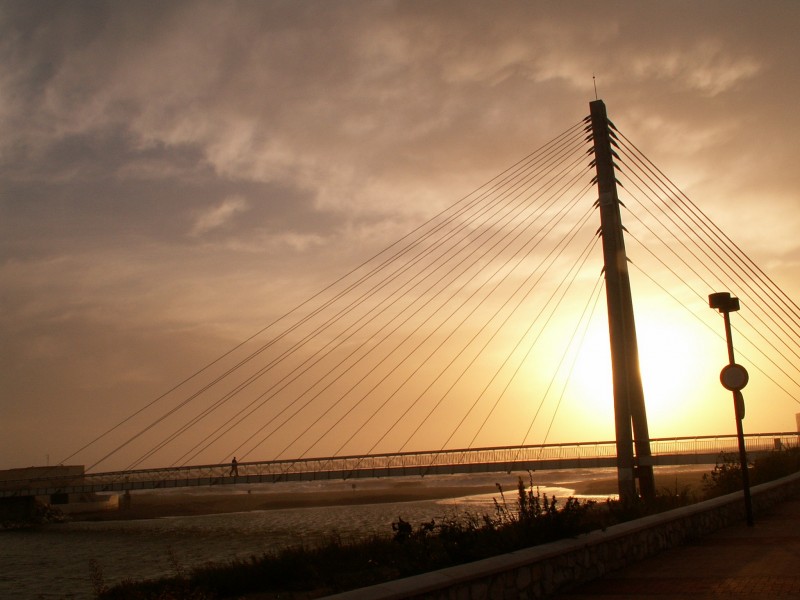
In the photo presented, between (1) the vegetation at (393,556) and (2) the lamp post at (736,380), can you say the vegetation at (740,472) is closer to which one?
(2) the lamp post at (736,380)

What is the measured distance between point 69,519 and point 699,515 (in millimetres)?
61254

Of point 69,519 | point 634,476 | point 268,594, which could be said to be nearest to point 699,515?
point 268,594

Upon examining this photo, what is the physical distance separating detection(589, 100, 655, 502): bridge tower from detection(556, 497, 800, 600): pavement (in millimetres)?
10209

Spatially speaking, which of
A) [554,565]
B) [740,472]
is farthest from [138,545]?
[554,565]

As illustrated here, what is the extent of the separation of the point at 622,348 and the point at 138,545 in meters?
25.2

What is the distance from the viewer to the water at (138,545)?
2380 centimetres

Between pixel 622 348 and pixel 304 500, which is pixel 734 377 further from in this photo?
pixel 304 500

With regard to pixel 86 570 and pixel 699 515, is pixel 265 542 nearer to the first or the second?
pixel 86 570

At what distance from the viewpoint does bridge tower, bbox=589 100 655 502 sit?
23.1m

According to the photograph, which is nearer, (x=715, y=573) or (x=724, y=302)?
(x=715, y=573)

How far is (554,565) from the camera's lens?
860 cm

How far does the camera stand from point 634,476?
23156 mm

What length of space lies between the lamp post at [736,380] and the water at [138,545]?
283 inches

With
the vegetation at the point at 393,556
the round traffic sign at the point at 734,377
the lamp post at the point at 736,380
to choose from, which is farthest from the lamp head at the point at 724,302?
the vegetation at the point at 393,556
